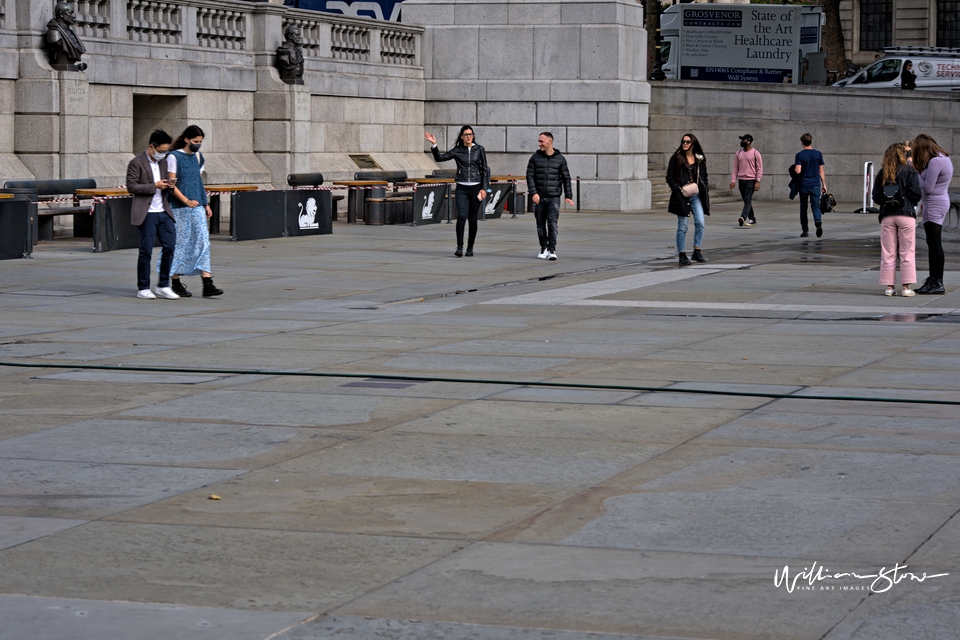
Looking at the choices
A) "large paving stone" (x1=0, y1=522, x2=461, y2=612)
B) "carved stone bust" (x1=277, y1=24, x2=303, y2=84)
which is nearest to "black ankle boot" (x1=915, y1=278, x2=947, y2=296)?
"large paving stone" (x1=0, y1=522, x2=461, y2=612)

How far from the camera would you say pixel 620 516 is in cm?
624

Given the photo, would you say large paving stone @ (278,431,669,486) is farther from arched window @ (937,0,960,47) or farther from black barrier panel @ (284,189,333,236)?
arched window @ (937,0,960,47)

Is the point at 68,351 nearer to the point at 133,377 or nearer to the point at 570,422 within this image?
the point at 133,377

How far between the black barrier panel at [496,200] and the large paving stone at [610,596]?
23.6m

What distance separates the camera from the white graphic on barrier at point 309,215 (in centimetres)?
2361

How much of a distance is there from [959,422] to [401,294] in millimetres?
8257

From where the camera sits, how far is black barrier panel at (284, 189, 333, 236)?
23375 mm

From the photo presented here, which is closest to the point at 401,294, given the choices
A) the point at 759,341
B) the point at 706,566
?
the point at 759,341

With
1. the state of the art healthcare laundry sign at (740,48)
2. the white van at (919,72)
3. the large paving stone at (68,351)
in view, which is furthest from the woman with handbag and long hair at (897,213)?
the white van at (919,72)

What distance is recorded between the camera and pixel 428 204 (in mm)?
27719

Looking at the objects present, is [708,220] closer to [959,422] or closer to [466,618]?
[959,422]

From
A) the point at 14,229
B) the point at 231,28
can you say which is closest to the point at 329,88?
the point at 231,28

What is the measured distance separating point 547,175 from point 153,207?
5988mm

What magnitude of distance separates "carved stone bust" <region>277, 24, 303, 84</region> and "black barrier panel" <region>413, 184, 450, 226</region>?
3.44 metres
